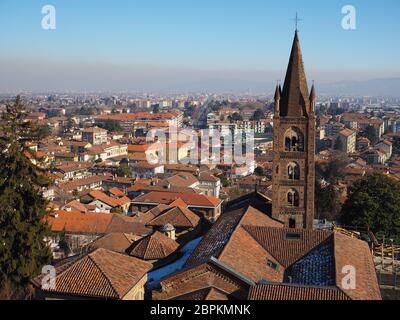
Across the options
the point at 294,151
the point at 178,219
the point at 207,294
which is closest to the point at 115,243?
the point at 178,219

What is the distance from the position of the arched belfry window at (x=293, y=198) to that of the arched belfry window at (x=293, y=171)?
61cm

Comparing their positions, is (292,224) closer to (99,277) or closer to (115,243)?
(115,243)

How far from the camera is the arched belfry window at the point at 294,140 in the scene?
22141 millimetres

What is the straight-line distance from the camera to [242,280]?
14.7 metres

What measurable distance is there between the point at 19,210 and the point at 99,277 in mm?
4821

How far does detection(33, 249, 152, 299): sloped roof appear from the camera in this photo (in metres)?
14.7

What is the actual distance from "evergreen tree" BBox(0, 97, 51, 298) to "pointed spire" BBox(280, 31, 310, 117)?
36.3 ft

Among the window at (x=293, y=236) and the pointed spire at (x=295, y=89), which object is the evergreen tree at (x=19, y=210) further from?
the pointed spire at (x=295, y=89)

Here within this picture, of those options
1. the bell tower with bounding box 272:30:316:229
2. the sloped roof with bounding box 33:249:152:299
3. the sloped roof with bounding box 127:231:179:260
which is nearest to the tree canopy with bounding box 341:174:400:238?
the bell tower with bounding box 272:30:316:229

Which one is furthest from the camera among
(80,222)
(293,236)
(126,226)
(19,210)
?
(80,222)

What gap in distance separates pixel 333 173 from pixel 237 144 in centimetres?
3103

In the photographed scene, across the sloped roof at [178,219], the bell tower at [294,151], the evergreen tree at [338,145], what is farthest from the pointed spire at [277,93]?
the evergreen tree at [338,145]

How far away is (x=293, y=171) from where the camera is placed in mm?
22406

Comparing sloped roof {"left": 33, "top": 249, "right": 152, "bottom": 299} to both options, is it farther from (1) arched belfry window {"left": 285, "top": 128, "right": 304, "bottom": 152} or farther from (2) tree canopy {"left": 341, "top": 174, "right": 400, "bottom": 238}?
(2) tree canopy {"left": 341, "top": 174, "right": 400, "bottom": 238}
